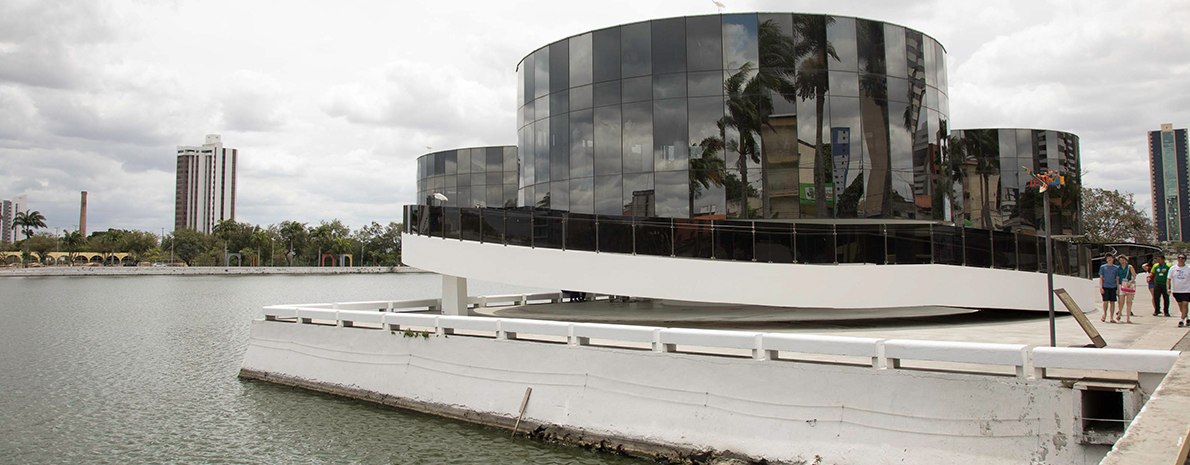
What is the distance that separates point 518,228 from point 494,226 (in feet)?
2.79

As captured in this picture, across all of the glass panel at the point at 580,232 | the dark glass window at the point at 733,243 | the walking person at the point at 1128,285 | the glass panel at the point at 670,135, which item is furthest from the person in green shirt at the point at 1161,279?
the glass panel at the point at 580,232

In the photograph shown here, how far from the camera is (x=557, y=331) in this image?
45.3 feet

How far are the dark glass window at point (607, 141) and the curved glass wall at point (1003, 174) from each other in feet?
55.8

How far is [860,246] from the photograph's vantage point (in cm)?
1836

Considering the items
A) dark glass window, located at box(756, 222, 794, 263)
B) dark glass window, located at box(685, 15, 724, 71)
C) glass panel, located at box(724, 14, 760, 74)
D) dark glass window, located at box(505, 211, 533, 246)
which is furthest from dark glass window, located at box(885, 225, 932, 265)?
dark glass window, located at box(505, 211, 533, 246)

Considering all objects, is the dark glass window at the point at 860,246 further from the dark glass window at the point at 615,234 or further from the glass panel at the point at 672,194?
the dark glass window at the point at 615,234

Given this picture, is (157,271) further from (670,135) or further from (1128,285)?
(1128,285)

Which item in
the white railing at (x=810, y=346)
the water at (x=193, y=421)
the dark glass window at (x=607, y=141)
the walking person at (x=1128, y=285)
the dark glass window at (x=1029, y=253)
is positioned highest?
the dark glass window at (x=607, y=141)

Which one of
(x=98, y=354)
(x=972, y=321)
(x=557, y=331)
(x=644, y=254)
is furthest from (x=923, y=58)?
(x=98, y=354)

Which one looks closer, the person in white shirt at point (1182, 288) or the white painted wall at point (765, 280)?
the person in white shirt at point (1182, 288)

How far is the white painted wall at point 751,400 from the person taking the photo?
9.18m

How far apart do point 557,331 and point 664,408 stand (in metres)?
2.79

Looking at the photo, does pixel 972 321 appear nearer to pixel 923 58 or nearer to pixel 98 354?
pixel 923 58

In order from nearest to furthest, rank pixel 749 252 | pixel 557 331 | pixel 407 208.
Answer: pixel 557 331 < pixel 749 252 < pixel 407 208
